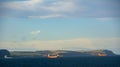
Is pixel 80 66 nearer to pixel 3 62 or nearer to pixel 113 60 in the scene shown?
pixel 113 60

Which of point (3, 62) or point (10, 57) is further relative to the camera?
point (10, 57)

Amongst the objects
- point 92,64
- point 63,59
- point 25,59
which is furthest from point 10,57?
point 92,64

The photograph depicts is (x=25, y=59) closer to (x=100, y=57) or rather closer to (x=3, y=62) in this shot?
(x=3, y=62)

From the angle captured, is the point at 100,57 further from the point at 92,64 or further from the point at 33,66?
the point at 33,66

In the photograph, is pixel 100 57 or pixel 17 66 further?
pixel 100 57

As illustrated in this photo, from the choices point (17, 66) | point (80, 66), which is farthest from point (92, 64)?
point (17, 66)

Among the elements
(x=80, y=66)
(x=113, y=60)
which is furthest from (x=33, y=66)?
(x=113, y=60)

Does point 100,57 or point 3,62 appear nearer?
point 3,62
